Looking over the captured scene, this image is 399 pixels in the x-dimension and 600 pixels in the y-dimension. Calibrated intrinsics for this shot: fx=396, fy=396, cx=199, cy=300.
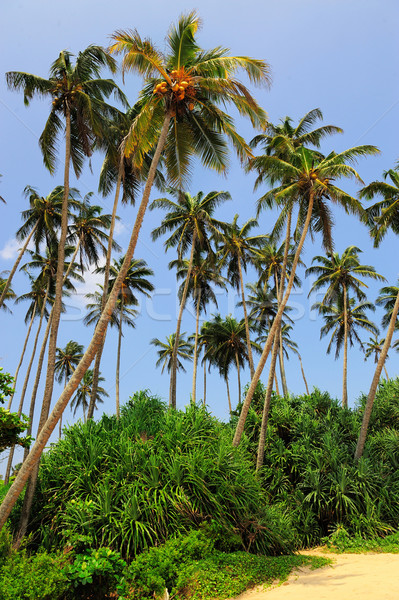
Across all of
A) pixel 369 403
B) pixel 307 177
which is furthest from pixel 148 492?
pixel 307 177

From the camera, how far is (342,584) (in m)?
7.06

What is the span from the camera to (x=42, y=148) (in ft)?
41.4

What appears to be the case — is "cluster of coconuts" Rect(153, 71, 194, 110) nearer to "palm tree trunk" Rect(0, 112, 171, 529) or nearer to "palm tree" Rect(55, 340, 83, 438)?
"palm tree trunk" Rect(0, 112, 171, 529)

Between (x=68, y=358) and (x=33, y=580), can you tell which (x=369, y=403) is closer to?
(x=33, y=580)

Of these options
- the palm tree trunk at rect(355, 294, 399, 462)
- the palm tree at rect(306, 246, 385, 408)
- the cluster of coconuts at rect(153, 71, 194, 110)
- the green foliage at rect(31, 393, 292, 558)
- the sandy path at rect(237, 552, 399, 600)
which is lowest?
the sandy path at rect(237, 552, 399, 600)

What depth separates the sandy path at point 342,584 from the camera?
643 cm

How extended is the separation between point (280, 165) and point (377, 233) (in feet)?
18.3

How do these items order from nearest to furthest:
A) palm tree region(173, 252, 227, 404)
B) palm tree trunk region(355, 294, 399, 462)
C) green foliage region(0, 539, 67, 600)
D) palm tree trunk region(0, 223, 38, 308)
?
green foliage region(0, 539, 67, 600)
palm tree trunk region(355, 294, 399, 462)
palm tree trunk region(0, 223, 38, 308)
palm tree region(173, 252, 227, 404)

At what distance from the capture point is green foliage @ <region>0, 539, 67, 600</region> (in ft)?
18.5

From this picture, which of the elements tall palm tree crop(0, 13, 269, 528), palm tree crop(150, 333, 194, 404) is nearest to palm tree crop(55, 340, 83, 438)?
palm tree crop(150, 333, 194, 404)

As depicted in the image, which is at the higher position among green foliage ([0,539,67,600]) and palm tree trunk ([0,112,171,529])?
palm tree trunk ([0,112,171,529])

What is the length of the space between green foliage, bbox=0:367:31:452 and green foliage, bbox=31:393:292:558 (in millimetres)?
1748

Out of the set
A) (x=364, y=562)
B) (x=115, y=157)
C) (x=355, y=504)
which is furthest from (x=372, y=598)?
(x=115, y=157)

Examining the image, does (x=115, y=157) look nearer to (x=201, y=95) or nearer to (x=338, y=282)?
(x=201, y=95)
